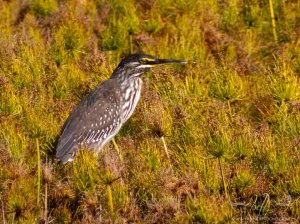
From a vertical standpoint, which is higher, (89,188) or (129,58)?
(129,58)

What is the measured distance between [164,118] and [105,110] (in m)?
0.81

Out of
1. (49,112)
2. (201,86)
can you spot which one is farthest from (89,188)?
(201,86)

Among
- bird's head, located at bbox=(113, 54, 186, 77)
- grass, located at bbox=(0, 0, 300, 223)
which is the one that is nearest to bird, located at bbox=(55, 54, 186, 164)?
bird's head, located at bbox=(113, 54, 186, 77)

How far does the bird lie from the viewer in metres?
7.96

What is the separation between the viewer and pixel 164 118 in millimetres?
7602

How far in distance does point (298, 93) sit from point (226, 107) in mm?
776

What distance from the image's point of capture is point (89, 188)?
6.70 meters

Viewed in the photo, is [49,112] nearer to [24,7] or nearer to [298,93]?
[298,93]

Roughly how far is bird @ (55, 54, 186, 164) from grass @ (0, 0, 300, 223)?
0.56ft

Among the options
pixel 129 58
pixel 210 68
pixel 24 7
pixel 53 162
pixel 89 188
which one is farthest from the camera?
pixel 24 7

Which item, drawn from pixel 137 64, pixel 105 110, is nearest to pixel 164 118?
pixel 105 110

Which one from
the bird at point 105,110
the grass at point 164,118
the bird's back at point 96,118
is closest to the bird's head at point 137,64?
the bird at point 105,110

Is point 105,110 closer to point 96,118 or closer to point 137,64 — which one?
point 96,118

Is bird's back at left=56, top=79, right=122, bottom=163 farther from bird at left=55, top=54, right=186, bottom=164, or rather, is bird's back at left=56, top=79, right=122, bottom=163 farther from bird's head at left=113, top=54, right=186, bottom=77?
Result: bird's head at left=113, top=54, right=186, bottom=77
